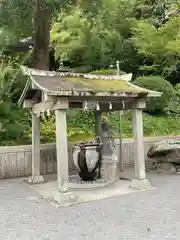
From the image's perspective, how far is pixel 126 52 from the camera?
12273mm

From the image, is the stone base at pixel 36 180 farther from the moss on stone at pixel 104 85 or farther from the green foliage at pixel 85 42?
the green foliage at pixel 85 42

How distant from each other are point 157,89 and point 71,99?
5095 mm

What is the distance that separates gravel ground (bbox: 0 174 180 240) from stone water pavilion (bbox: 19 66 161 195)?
0.55m

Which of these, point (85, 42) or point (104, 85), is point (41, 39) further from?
point (104, 85)

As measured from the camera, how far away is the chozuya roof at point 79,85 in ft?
15.2

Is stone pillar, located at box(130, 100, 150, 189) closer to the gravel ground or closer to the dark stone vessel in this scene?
the gravel ground

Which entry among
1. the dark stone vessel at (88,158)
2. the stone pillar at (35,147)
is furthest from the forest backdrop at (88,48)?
the dark stone vessel at (88,158)

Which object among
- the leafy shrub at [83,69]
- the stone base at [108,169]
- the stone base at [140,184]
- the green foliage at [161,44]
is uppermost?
the green foliage at [161,44]

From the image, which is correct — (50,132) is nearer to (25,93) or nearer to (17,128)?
(17,128)

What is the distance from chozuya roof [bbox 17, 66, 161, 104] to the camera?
4.64 metres

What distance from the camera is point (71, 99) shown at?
486 cm

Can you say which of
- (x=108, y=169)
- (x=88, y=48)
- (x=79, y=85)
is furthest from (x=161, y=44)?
(x=79, y=85)

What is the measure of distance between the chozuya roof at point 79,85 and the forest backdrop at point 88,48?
243 centimetres

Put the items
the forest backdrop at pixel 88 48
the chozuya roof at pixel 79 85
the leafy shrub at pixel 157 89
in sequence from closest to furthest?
1. the chozuya roof at pixel 79 85
2. the forest backdrop at pixel 88 48
3. the leafy shrub at pixel 157 89
